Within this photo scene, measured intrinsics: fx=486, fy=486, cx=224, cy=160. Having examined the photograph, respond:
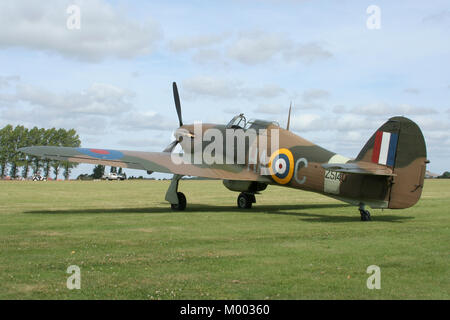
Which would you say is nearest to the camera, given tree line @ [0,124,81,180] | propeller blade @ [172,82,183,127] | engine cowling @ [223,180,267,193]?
engine cowling @ [223,180,267,193]

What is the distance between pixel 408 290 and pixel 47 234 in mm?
8087

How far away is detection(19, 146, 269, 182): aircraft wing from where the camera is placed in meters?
16.3

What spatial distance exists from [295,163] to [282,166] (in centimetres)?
56

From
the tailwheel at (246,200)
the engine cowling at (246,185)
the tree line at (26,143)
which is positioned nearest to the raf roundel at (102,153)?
the engine cowling at (246,185)

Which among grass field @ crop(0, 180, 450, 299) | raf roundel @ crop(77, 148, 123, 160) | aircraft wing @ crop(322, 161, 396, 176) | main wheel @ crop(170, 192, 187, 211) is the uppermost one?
raf roundel @ crop(77, 148, 123, 160)

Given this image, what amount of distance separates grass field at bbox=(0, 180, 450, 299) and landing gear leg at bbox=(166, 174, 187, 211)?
294cm

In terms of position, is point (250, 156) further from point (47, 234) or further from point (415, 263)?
point (415, 263)

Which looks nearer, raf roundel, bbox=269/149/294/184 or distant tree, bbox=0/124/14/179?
raf roundel, bbox=269/149/294/184

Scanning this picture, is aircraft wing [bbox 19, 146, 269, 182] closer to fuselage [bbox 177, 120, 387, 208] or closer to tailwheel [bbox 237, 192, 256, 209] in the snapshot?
fuselage [bbox 177, 120, 387, 208]

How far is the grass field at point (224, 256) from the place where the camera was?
6191mm

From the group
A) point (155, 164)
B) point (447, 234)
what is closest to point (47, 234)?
point (155, 164)

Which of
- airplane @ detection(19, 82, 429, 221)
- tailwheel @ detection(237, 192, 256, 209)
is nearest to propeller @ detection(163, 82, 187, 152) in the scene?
airplane @ detection(19, 82, 429, 221)

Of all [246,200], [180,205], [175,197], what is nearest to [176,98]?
[175,197]
